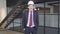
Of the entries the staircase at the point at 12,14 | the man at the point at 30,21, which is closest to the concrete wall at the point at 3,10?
the staircase at the point at 12,14

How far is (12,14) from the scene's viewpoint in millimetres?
16328

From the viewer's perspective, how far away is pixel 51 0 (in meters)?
13.8

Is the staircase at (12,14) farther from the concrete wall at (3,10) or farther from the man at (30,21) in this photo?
the man at (30,21)

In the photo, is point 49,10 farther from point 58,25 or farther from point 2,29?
point 2,29

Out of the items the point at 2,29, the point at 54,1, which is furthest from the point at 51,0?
the point at 2,29

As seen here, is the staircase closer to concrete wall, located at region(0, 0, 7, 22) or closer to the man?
concrete wall, located at region(0, 0, 7, 22)

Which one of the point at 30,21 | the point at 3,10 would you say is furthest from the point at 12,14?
the point at 30,21

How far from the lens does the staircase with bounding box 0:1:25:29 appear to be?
15680mm

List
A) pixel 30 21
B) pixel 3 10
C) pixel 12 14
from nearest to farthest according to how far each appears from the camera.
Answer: pixel 30 21, pixel 12 14, pixel 3 10

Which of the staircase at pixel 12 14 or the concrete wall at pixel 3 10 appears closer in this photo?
the staircase at pixel 12 14

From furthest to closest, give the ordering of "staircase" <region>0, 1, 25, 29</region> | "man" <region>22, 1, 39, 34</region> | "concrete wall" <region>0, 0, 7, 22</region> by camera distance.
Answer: "concrete wall" <region>0, 0, 7, 22</region> < "staircase" <region>0, 1, 25, 29</region> < "man" <region>22, 1, 39, 34</region>

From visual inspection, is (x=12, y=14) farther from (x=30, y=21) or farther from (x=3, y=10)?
(x=30, y=21)

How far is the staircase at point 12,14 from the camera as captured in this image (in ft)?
51.4

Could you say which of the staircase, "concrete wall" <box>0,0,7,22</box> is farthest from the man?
"concrete wall" <box>0,0,7,22</box>
